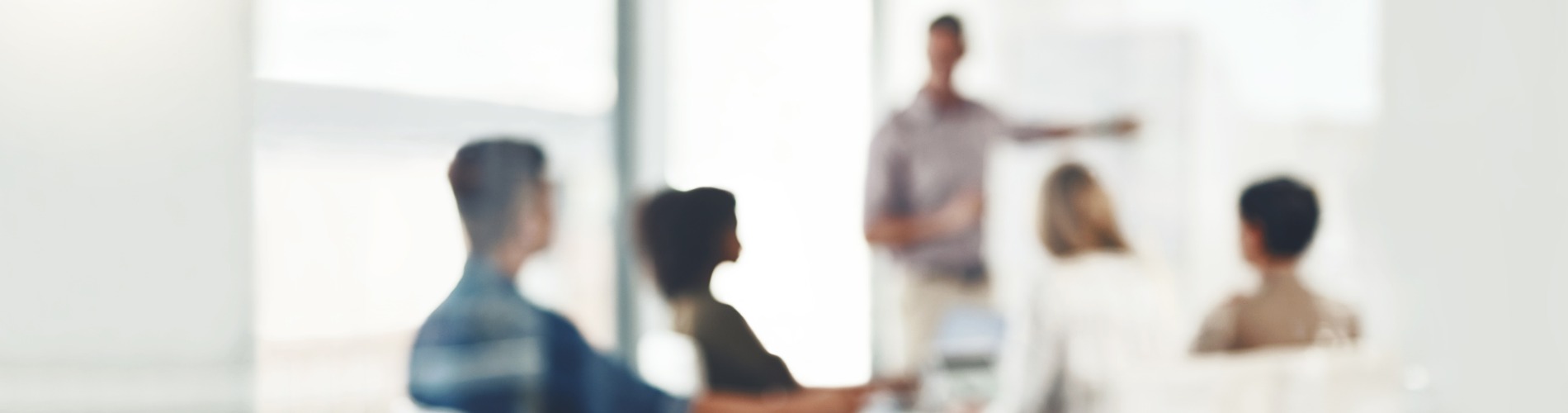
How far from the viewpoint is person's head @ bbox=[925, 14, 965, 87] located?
3.17 ft

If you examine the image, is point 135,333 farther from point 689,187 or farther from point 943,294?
point 943,294

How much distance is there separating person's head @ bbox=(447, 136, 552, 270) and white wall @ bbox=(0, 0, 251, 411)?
152 mm

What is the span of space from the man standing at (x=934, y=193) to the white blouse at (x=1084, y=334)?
71 mm

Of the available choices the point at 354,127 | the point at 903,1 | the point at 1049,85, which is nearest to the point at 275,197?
the point at 354,127

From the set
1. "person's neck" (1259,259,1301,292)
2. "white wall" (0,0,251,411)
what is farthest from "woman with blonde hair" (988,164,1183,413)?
"white wall" (0,0,251,411)

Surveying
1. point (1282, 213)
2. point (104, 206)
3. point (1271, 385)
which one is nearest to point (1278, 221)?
point (1282, 213)

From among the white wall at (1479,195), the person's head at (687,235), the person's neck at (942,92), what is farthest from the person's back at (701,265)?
the white wall at (1479,195)

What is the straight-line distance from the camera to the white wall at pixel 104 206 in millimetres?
638

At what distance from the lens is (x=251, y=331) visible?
2.26ft

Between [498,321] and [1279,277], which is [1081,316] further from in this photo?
[498,321]

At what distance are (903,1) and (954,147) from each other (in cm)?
14

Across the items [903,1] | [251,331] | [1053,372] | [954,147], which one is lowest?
[1053,372]

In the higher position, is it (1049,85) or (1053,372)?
(1049,85)

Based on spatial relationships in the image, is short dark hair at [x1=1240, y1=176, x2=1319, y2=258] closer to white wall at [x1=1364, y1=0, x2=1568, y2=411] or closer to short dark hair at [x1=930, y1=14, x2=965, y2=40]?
white wall at [x1=1364, y1=0, x2=1568, y2=411]
